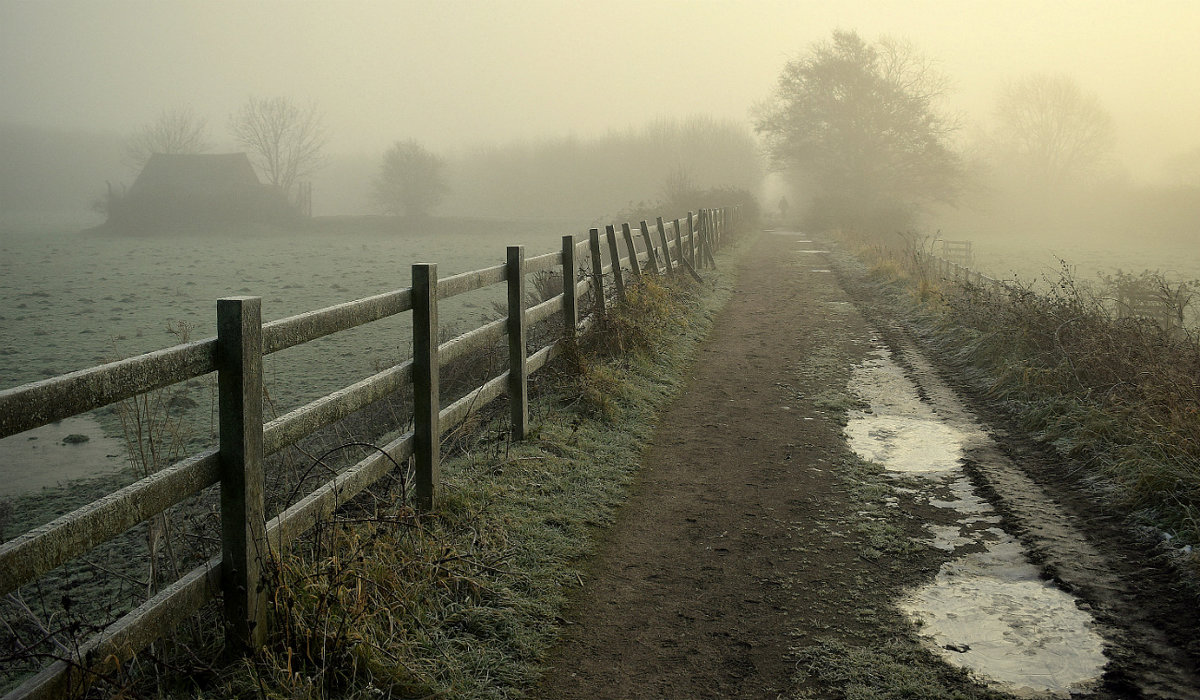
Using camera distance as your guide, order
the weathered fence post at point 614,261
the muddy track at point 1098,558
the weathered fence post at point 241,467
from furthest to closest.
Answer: the weathered fence post at point 614,261
the muddy track at point 1098,558
the weathered fence post at point 241,467

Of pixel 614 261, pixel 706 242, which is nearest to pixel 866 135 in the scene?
pixel 706 242

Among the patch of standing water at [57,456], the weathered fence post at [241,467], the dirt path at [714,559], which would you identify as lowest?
the patch of standing water at [57,456]

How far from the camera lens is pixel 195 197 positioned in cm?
6919

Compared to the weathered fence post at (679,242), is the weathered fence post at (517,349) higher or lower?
lower

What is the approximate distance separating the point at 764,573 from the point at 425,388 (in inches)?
81.2

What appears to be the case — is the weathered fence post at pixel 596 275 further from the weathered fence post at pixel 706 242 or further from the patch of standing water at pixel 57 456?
the weathered fence post at pixel 706 242

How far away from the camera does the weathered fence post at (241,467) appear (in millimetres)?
3006

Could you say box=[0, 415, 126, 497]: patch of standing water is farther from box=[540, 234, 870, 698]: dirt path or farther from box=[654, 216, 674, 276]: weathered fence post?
box=[654, 216, 674, 276]: weathered fence post

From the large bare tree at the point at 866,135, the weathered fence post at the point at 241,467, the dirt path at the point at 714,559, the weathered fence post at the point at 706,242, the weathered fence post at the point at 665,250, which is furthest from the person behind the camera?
the large bare tree at the point at 866,135

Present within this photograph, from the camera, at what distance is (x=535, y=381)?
7430 mm

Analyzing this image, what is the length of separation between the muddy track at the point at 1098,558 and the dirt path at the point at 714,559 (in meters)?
1.02

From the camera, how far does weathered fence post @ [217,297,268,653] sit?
9.86ft

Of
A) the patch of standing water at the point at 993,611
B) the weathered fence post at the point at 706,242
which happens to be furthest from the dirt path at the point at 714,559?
the weathered fence post at the point at 706,242

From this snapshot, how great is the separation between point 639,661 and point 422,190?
253 ft
